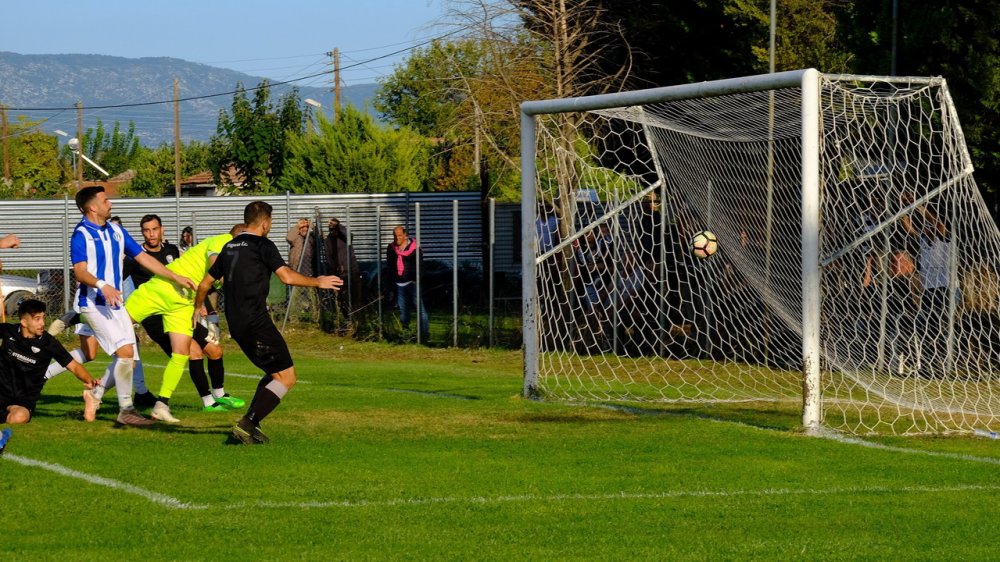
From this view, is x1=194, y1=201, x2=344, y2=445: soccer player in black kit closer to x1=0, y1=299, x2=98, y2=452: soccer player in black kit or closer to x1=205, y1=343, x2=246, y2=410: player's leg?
x1=0, y1=299, x2=98, y2=452: soccer player in black kit

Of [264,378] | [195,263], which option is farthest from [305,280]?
[195,263]

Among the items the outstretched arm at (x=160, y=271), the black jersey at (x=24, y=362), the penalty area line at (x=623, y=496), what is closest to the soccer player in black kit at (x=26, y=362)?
the black jersey at (x=24, y=362)

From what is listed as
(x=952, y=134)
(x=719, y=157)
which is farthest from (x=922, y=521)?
(x=719, y=157)

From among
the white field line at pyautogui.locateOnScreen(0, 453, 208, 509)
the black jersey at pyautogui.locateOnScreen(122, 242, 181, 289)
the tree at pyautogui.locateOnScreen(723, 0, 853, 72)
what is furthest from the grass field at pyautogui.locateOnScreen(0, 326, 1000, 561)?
the tree at pyautogui.locateOnScreen(723, 0, 853, 72)

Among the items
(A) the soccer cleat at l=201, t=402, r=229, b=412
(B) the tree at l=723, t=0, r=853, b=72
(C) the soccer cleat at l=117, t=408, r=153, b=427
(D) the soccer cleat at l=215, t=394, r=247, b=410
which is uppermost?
(B) the tree at l=723, t=0, r=853, b=72

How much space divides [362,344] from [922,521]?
17.1 metres

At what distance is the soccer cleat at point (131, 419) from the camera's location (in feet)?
39.6

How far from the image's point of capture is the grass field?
23.4ft

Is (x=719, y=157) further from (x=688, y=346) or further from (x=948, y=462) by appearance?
(x=948, y=462)

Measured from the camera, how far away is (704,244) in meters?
15.1

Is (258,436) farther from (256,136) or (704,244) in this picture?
(256,136)

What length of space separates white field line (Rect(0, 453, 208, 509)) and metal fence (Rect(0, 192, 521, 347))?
14.4 metres

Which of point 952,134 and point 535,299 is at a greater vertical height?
point 952,134

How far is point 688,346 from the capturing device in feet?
55.9
